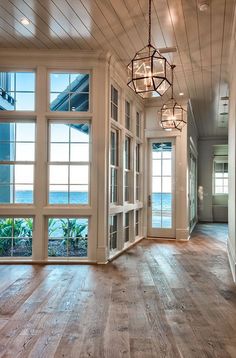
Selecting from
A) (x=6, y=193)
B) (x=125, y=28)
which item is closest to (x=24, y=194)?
(x=6, y=193)

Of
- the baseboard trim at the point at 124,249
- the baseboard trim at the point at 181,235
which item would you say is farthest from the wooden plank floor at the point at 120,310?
the baseboard trim at the point at 181,235

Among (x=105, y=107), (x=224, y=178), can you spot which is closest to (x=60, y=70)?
(x=105, y=107)

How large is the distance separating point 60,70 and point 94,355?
4.28 metres

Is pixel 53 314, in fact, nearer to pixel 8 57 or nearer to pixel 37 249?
pixel 37 249

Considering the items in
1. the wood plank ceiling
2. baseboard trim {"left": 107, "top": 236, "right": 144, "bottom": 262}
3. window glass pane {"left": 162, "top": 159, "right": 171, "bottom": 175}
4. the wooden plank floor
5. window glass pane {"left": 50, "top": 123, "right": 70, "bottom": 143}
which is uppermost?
the wood plank ceiling

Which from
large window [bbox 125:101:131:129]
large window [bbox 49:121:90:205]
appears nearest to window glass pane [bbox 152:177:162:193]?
large window [bbox 125:101:131:129]

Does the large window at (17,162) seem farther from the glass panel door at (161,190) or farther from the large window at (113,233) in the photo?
the glass panel door at (161,190)

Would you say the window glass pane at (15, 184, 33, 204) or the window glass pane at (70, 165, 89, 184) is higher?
the window glass pane at (70, 165, 89, 184)

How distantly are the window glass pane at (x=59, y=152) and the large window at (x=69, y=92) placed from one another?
60 cm

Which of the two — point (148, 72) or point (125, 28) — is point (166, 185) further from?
point (148, 72)

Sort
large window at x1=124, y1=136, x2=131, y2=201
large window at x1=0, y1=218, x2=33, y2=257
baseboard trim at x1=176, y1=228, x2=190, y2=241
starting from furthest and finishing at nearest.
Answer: baseboard trim at x1=176, y1=228, x2=190, y2=241 < large window at x1=124, y1=136, x2=131, y2=201 < large window at x1=0, y1=218, x2=33, y2=257

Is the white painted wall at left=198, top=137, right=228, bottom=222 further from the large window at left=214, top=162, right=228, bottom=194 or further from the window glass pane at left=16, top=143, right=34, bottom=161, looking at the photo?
the window glass pane at left=16, top=143, right=34, bottom=161

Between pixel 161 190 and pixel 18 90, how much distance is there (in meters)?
4.08

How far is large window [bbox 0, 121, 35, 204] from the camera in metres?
5.25
